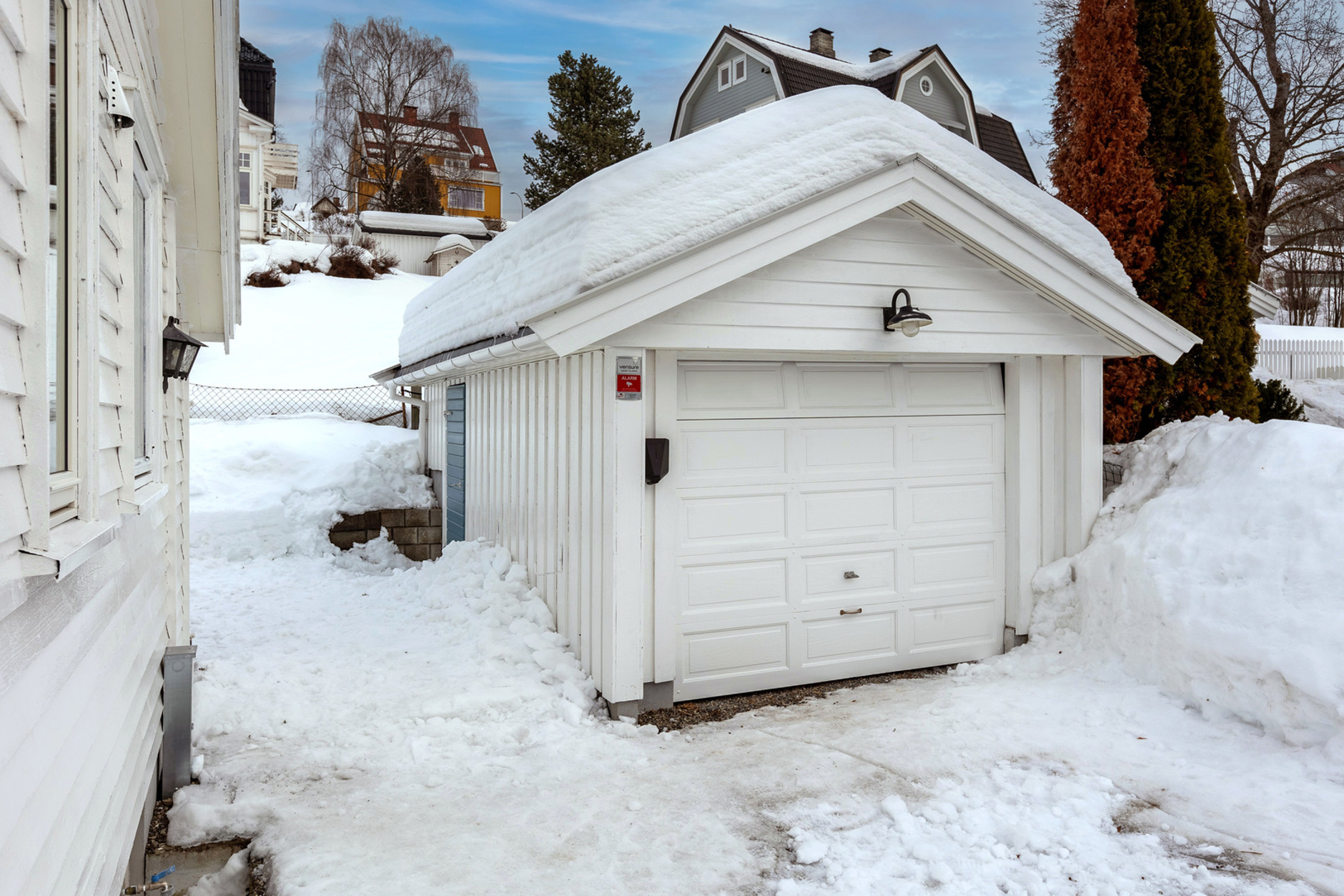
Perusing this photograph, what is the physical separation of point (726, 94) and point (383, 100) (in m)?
16.9

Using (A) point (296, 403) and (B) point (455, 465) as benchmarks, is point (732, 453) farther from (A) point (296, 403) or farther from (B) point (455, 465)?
(A) point (296, 403)

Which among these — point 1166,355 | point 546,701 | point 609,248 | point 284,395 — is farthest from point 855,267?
point 284,395

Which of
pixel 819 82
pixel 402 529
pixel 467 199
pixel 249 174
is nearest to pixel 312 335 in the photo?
pixel 249 174

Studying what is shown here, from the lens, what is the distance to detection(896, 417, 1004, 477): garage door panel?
630 centimetres

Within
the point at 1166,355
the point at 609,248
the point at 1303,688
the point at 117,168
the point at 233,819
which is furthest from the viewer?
the point at 1166,355

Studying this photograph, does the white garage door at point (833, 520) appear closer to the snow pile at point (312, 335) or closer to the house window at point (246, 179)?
the snow pile at point (312, 335)

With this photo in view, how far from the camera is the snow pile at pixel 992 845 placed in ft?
11.0

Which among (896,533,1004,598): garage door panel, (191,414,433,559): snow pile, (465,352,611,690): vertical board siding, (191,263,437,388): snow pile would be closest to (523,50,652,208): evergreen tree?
(191,263,437,388): snow pile

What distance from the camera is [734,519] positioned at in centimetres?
575

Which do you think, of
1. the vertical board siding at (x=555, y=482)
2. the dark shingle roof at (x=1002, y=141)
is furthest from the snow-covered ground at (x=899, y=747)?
the dark shingle roof at (x=1002, y=141)

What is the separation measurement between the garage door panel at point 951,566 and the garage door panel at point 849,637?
0.29 meters

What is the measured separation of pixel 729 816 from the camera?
3967 millimetres

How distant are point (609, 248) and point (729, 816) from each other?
3144 millimetres

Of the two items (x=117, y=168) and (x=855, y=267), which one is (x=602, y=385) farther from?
(x=117, y=168)
